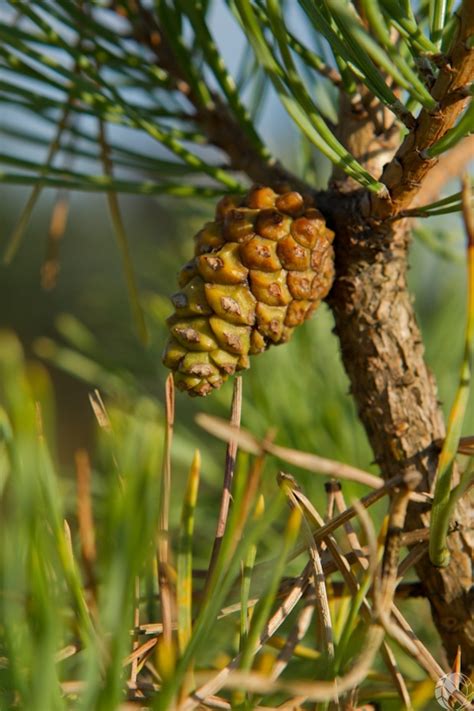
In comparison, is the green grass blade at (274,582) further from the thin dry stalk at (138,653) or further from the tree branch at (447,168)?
the tree branch at (447,168)

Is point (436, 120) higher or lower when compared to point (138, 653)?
higher

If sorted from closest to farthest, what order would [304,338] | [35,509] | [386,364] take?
[35,509]
[386,364]
[304,338]

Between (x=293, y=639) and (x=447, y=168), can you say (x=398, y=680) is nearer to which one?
(x=293, y=639)

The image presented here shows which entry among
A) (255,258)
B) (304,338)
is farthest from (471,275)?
(304,338)

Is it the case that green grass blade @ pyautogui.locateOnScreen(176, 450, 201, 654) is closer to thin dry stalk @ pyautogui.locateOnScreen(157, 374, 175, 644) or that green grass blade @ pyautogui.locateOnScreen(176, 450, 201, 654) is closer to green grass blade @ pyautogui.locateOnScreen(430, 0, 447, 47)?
thin dry stalk @ pyautogui.locateOnScreen(157, 374, 175, 644)

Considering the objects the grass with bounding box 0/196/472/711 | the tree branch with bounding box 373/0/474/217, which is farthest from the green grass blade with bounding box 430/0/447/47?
the grass with bounding box 0/196/472/711

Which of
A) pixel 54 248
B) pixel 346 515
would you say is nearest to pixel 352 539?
pixel 346 515

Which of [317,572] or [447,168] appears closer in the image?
[317,572]

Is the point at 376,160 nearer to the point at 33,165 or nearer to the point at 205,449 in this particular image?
the point at 33,165
